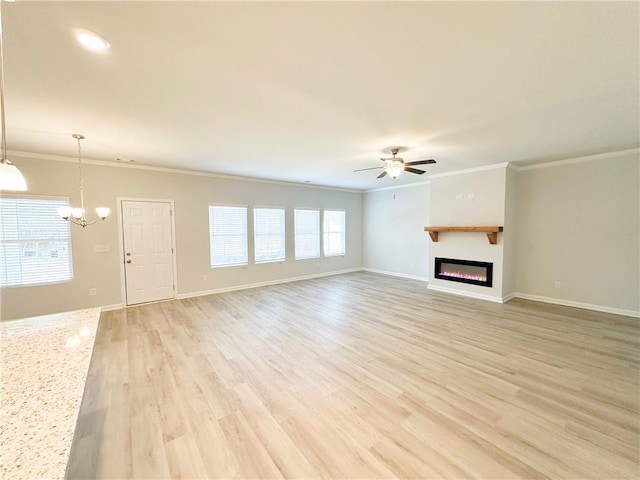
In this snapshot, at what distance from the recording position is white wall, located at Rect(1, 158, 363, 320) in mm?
4312

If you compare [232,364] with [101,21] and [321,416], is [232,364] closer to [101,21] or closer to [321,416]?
[321,416]

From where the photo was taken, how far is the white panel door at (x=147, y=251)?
5074mm

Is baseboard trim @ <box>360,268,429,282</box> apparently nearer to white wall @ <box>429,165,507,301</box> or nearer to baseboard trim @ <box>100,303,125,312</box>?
white wall @ <box>429,165,507,301</box>

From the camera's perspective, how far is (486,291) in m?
5.37

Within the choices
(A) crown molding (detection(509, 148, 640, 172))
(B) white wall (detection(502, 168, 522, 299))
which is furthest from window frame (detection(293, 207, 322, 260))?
(A) crown molding (detection(509, 148, 640, 172))

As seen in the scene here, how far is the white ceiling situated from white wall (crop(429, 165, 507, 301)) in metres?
1.45

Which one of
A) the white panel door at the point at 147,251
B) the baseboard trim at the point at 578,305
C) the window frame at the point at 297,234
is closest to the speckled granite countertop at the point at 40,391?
the white panel door at the point at 147,251

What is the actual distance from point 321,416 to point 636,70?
12.3 ft

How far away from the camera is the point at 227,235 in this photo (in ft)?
20.4

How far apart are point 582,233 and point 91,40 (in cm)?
714

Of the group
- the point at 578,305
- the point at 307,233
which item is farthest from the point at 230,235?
the point at 578,305

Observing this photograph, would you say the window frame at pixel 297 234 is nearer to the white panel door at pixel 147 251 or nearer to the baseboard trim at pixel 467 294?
the white panel door at pixel 147 251

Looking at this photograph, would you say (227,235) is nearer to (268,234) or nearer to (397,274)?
(268,234)

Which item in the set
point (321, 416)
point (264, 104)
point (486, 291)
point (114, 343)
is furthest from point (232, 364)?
point (486, 291)
